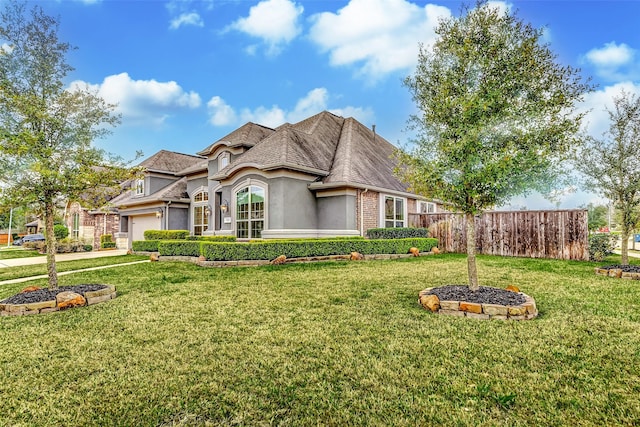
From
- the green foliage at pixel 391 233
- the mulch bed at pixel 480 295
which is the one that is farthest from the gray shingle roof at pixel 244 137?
the mulch bed at pixel 480 295

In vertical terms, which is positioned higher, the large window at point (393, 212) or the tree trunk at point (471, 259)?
the large window at point (393, 212)

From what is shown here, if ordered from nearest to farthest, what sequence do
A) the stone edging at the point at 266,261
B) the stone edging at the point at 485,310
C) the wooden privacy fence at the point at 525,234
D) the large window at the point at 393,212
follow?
the stone edging at the point at 485,310 < the stone edging at the point at 266,261 < the wooden privacy fence at the point at 525,234 < the large window at the point at 393,212

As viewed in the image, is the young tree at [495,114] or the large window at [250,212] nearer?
the young tree at [495,114]

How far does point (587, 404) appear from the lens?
2510 millimetres

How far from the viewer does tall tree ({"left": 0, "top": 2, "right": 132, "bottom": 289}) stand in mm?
5938

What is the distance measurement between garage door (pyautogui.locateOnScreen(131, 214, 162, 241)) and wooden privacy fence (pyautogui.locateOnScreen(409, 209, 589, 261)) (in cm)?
A: 1717

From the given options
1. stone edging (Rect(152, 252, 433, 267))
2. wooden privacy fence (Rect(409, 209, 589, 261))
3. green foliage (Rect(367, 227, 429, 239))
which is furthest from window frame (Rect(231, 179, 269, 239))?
wooden privacy fence (Rect(409, 209, 589, 261))

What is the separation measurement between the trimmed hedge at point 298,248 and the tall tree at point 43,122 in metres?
4.83

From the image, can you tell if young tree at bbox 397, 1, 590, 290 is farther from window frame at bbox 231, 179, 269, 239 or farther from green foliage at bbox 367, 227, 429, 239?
window frame at bbox 231, 179, 269, 239

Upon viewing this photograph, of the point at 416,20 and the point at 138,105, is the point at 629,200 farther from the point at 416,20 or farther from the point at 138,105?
→ the point at 138,105

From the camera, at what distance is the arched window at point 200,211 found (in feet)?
62.7

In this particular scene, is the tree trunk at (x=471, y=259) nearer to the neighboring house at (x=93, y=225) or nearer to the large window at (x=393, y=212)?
the large window at (x=393, y=212)

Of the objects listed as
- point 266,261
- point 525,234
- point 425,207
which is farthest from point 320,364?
point 425,207

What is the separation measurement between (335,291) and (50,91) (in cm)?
704
